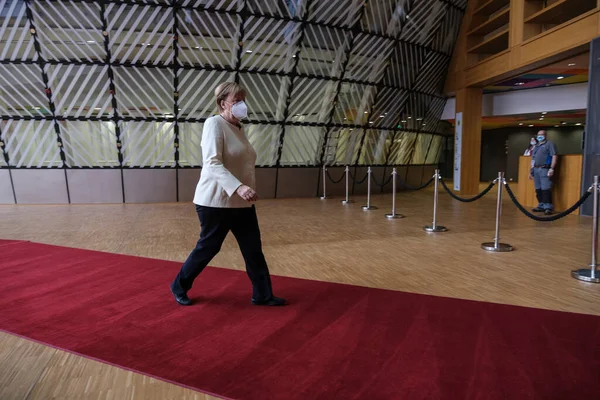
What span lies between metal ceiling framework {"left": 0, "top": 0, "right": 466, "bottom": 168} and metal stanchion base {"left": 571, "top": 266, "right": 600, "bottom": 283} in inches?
394

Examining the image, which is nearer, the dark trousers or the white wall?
the dark trousers

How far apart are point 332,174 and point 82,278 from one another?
35.9 ft

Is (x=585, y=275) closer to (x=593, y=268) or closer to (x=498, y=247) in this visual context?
(x=593, y=268)

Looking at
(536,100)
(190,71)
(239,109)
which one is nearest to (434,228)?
(239,109)

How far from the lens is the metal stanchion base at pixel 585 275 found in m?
4.57

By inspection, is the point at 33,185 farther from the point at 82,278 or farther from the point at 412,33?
the point at 412,33

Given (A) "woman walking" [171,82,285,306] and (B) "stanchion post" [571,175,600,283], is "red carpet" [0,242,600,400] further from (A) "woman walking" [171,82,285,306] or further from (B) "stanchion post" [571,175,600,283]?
(B) "stanchion post" [571,175,600,283]

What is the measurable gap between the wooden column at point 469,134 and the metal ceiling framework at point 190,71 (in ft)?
6.58

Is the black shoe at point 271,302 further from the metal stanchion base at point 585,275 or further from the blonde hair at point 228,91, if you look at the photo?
the metal stanchion base at point 585,275

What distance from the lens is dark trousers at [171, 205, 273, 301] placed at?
11.6ft

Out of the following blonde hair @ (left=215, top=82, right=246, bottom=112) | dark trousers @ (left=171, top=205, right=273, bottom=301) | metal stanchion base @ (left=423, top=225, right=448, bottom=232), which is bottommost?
metal stanchion base @ (left=423, top=225, right=448, bottom=232)

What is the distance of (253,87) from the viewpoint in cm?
1314

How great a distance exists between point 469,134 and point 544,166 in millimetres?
5179

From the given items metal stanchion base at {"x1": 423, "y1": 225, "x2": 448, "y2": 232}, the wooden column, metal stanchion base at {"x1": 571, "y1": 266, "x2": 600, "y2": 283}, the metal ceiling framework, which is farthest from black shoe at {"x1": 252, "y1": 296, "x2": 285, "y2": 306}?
the wooden column
